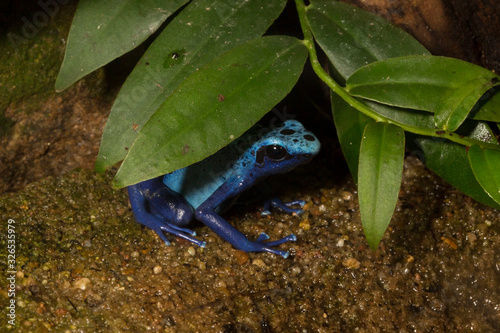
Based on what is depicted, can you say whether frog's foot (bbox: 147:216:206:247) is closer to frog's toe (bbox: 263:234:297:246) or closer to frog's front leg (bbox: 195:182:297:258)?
frog's front leg (bbox: 195:182:297:258)

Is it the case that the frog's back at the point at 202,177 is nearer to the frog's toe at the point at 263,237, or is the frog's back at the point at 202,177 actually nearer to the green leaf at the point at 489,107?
the frog's toe at the point at 263,237

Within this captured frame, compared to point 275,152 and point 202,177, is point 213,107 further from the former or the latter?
point 202,177

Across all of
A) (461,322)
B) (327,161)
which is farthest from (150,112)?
(461,322)

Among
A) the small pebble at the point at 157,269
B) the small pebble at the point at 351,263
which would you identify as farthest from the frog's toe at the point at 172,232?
the small pebble at the point at 351,263

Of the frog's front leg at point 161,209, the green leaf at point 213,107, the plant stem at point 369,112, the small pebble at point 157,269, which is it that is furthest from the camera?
the frog's front leg at point 161,209

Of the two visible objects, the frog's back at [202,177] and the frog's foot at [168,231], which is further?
the frog's back at [202,177]

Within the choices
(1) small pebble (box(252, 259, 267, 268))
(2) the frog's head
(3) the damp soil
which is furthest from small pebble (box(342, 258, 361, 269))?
(2) the frog's head
